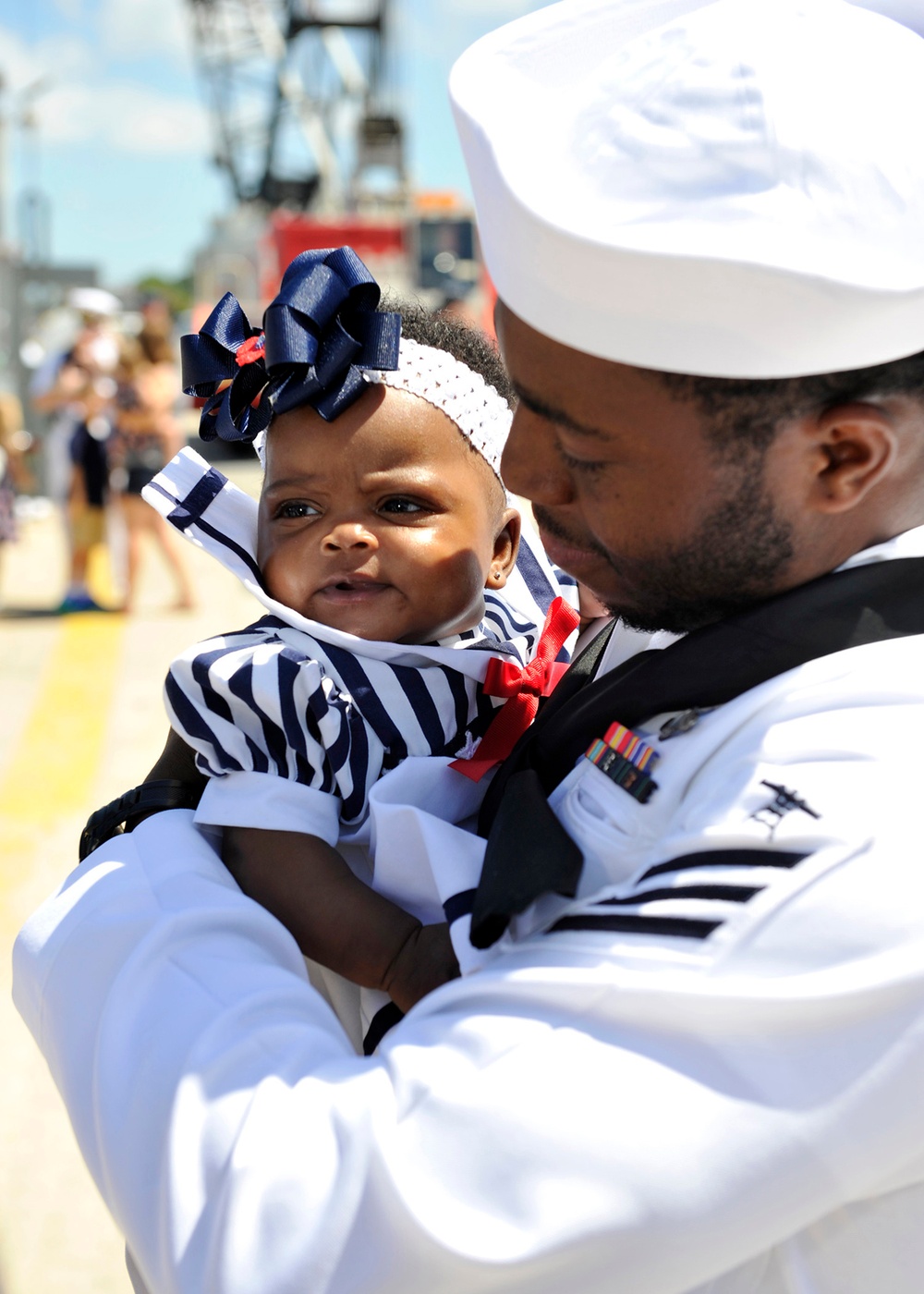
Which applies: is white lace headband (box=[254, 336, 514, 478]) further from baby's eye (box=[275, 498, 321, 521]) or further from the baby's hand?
the baby's hand

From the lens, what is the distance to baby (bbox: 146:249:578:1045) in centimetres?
134

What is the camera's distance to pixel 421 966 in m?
1.21

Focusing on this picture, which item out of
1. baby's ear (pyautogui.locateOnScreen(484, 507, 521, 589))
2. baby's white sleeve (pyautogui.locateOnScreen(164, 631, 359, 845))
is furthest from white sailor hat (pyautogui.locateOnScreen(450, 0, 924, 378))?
baby's ear (pyautogui.locateOnScreen(484, 507, 521, 589))

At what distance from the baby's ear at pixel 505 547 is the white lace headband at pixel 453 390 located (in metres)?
0.09

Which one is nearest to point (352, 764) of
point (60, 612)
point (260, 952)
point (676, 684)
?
point (260, 952)

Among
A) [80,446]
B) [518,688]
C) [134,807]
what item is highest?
[518,688]

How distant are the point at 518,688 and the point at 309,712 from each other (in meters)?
0.27

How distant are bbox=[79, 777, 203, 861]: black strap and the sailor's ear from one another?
833 millimetres

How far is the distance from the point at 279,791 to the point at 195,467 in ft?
1.78

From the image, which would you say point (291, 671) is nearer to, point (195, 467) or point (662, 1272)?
point (195, 467)

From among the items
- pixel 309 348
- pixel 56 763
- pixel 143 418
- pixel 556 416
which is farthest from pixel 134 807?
pixel 143 418

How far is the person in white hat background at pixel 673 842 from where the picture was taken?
2.80ft

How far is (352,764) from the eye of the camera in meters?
1.42

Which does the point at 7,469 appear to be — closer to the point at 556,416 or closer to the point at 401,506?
the point at 401,506
